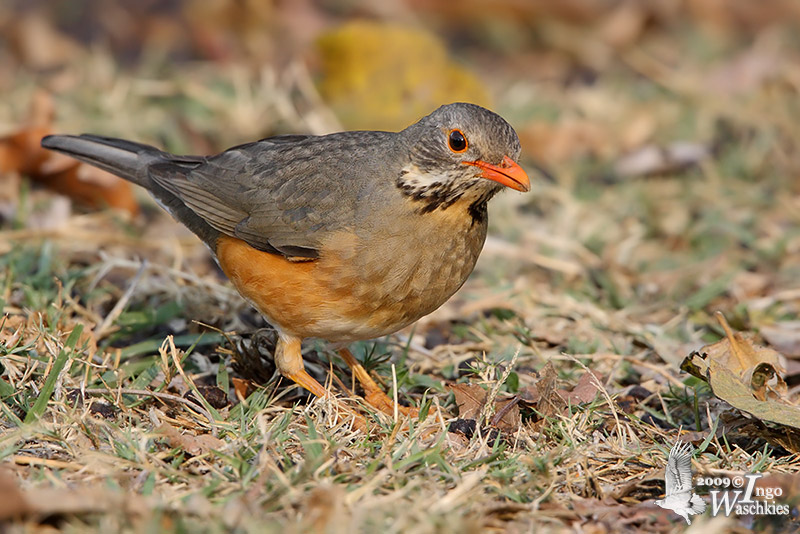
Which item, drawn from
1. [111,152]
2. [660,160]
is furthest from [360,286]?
[660,160]

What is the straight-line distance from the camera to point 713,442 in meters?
5.28

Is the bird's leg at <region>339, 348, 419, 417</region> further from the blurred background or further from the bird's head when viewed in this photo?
the blurred background

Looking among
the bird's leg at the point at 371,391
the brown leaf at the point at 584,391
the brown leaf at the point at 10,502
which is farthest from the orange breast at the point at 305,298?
the brown leaf at the point at 10,502

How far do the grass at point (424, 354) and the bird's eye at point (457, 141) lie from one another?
1343 mm

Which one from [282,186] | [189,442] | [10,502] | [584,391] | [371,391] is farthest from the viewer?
[282,186]

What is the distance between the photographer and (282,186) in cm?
618

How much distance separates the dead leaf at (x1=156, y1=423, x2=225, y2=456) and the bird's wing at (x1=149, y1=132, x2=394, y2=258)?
1.36 m

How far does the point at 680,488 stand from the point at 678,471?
122 millimetres

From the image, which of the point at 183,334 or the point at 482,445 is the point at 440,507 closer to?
the point at 482,445

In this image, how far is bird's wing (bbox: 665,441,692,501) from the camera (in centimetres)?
467

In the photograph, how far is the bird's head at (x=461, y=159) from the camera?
5426 millimetres

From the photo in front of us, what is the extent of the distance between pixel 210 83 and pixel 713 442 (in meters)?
8.35

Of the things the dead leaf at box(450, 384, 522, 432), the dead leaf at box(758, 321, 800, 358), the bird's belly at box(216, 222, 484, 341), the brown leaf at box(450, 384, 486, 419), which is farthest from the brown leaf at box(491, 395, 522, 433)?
the dead leaf at box(758, 321, 800, 358)

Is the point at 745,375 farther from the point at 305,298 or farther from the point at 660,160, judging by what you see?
the point at 660,160
